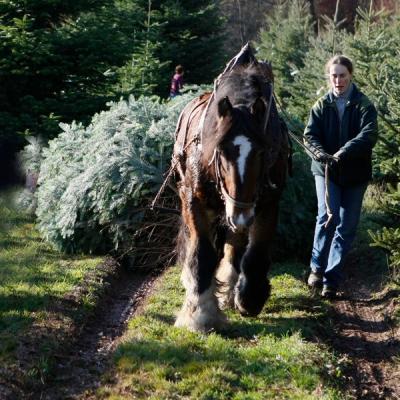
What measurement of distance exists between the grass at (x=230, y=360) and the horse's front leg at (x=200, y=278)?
0.12m

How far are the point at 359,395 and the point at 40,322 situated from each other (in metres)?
2.56

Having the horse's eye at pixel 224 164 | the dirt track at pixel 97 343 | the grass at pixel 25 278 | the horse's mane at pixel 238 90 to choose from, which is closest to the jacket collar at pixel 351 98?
the horse's mane at pixel 238 90

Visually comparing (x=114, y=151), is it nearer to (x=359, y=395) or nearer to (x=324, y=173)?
(x=324, y=173)

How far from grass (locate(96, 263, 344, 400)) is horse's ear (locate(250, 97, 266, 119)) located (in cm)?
171

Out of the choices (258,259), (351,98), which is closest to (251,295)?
(258,259)

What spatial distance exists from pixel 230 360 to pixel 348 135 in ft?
10.1

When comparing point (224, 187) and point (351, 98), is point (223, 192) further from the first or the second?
point (351, 98)

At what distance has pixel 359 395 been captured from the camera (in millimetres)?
4746

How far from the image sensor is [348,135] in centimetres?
718

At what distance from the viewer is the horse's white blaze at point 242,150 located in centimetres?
513

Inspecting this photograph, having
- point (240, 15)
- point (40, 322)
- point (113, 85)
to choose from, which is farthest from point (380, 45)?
point (240, 15)

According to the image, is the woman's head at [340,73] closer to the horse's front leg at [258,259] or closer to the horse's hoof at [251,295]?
the horse's front leg at [258,259]

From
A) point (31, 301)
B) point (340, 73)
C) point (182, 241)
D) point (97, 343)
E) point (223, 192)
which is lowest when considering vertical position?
point (97, 343)

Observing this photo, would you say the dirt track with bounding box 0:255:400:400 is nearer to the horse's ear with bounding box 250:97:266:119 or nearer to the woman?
the woman
